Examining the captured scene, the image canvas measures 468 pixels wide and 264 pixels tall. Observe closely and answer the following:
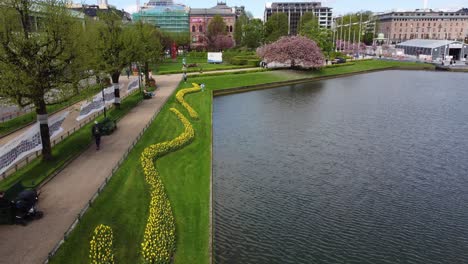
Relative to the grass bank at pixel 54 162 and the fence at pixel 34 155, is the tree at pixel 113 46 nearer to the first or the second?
the fence at pixel 34 155

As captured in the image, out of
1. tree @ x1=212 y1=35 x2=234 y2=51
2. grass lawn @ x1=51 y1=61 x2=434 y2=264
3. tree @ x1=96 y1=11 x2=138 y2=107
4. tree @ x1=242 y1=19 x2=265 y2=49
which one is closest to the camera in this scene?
grass lawn @ x1=51 y1=61 x2=434 y2=264

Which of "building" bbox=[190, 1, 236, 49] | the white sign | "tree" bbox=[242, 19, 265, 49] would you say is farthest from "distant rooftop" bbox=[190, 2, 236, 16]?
the white sign

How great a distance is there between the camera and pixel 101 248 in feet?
48.7

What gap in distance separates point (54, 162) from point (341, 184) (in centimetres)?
1907

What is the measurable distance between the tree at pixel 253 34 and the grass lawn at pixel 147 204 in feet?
325

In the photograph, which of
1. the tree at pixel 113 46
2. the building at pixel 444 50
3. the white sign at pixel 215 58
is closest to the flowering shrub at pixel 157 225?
the tree at pixel 113 46

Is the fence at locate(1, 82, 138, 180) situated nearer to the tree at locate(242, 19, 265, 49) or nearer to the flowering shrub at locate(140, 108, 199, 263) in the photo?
the flowering shrub at locate(140, 108, 199, 263)

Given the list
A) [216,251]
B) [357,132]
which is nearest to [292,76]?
[357,132]

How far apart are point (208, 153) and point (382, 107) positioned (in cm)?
3095

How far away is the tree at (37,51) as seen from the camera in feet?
74.6

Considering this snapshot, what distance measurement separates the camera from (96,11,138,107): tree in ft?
132

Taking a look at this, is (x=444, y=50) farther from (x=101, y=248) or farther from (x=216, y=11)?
(x=101, y=248)

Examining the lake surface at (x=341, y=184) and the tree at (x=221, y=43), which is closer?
the lake surface at (x=341, y=184)

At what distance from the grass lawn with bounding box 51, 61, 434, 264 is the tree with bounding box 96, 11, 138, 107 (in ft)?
30.3
